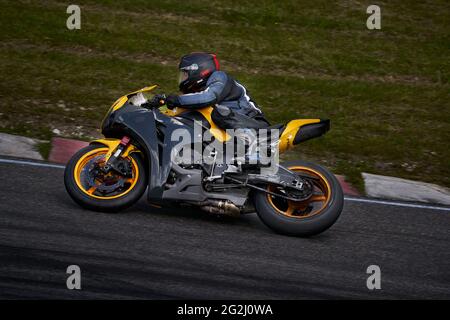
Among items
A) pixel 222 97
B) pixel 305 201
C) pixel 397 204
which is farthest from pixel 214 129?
pixel 397 204

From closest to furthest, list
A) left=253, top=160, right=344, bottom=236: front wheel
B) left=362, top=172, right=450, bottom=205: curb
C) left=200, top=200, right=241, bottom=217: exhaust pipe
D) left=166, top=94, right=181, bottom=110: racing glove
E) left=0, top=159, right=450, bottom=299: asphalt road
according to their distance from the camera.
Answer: left=0, top=159, right=450, bottom=299: asphalt road → left=253, top=160, right=344, bottom=236: front wheel → left=200, top=200, right=241, bottom=217: exhaust pipe → left=166, top=94, right=181, bottom=110: racing glove → left=362, top=172, right=450, bottom=205: curb

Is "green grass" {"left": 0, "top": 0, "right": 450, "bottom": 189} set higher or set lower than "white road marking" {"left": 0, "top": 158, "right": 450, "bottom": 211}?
higher

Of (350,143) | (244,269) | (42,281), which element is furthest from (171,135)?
(350,143)

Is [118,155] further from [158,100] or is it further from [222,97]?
[222,97]

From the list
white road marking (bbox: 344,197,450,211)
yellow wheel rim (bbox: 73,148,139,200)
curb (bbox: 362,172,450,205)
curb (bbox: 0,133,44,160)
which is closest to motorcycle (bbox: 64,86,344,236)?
yellow wheel rim (bbox: 73,148,139,200)

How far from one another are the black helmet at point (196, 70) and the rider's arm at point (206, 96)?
108 mm

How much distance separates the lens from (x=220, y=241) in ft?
22.6

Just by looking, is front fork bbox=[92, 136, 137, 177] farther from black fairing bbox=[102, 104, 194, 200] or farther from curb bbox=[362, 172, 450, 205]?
curb bbox=[362, 172, 450, 205]

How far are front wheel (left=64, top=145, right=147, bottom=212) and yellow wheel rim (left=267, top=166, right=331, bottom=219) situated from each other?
3.93 feet

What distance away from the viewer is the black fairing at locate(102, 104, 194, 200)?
23.7 feet

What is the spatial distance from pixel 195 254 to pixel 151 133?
136 centimetres

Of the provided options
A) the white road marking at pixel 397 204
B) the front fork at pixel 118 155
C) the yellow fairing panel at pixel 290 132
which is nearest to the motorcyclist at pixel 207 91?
the yellow fairing panel at pixel 290 132

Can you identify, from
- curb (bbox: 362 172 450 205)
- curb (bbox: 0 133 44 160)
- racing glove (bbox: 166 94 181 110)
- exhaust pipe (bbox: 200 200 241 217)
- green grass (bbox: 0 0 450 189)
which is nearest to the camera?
exhaust pipe (bbox: 200 200 241 217)

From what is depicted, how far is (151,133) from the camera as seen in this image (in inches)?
289
